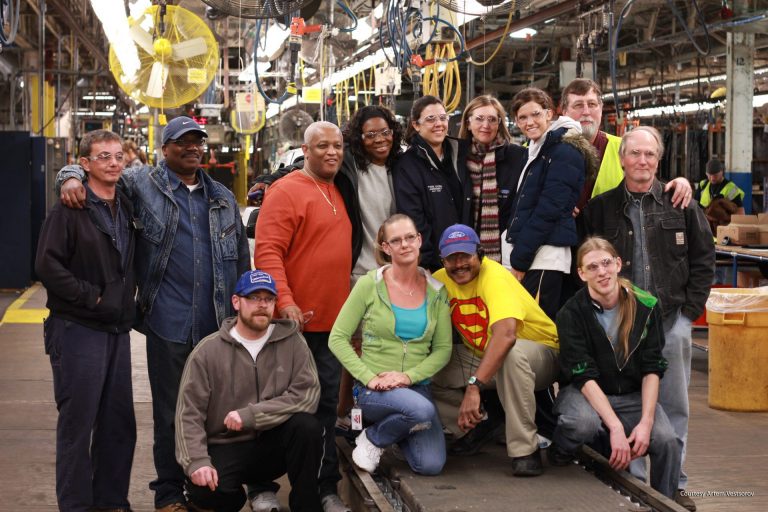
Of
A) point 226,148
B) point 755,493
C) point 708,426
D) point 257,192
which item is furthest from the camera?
point 226,148

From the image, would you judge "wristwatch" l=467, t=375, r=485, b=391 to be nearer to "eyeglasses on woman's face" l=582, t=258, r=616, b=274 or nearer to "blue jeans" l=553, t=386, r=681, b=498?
"blue jeans" l=553, t=386, r=681, b=498

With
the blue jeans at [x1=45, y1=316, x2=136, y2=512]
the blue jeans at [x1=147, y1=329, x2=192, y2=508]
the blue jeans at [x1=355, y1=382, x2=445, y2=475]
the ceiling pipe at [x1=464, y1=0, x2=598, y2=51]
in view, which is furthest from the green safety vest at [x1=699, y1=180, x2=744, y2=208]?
the blue jeans at [x1=45, y1=316, x2=136, y2=512]

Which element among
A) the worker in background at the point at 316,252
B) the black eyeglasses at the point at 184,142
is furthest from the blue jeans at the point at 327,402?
the black eyeglasses at the point at 184,142

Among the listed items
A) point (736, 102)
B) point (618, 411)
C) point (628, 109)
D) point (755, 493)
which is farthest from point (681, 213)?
point (628, 109)

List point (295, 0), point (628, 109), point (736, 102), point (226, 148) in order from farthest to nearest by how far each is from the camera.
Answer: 1. point (226, 148)
2. point (628, 109)
3. point (736, 102)
4. point (295, 0)

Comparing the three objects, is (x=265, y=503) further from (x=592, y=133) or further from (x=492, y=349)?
(x=592, y=133)

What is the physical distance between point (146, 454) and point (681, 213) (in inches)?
121

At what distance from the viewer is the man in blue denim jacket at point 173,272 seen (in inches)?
170

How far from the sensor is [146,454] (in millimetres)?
5641

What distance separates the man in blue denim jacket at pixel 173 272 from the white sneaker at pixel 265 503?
1.01ft

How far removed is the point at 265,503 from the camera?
445 centimetres

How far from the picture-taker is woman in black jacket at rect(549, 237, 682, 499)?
4.27m

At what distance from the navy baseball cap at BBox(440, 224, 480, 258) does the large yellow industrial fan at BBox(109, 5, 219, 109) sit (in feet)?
16.4

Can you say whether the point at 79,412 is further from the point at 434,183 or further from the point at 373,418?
the point at 434,183
